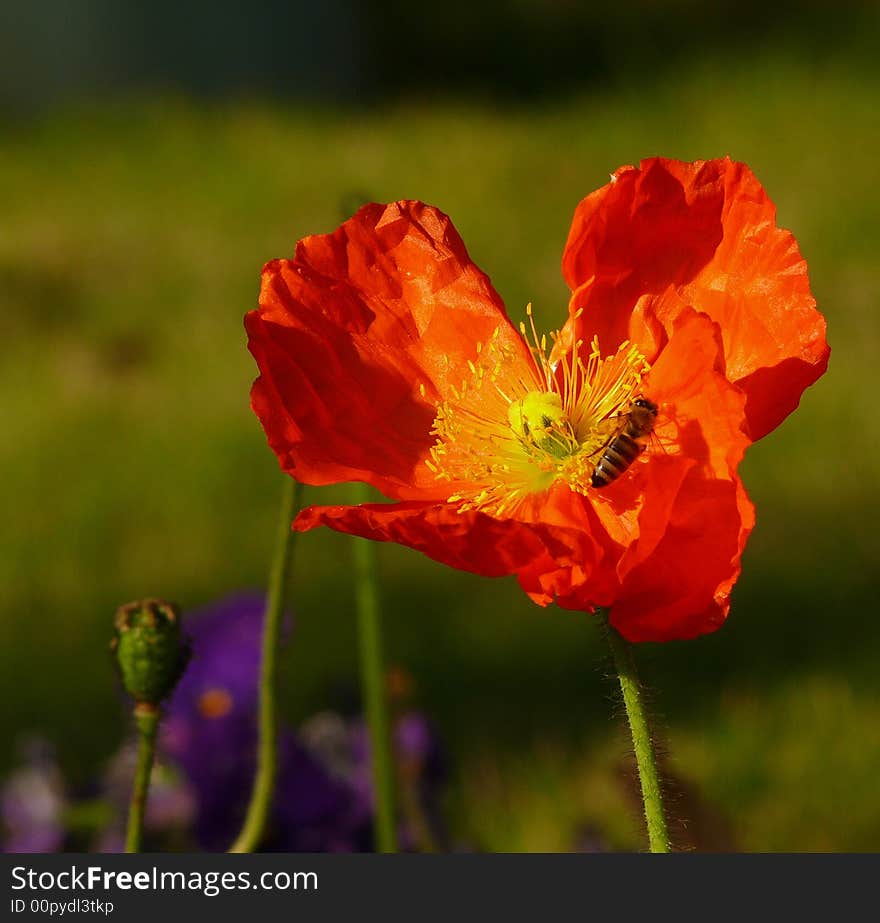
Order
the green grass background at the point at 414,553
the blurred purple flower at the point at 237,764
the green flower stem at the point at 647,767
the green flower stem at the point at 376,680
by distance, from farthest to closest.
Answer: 1. the green grass background at the point at 414,553
2. the blurred purple flower at the point at 237,764
3. the green flower stem at the point at 376,680
4. the green flower stem at the point at 647,767

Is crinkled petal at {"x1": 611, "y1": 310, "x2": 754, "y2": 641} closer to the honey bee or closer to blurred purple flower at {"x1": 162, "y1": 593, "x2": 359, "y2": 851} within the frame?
the honey bee

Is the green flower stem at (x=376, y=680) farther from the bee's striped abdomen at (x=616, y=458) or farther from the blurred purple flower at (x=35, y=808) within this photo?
the blurred purple flower at (x=35, y=808)

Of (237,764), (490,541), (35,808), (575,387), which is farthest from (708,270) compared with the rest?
(35,808)

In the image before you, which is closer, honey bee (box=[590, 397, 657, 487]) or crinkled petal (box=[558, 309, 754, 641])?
crinkled petal (box=[558, 309, 754, 641])

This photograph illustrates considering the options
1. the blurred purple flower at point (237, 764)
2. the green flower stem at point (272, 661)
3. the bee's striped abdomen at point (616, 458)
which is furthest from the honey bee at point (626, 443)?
the blurred purple flower at point (237, 764)

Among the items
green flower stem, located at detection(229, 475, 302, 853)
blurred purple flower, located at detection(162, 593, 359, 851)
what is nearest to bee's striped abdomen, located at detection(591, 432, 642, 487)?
green flower stem, located at detection(229, 475, 302, 853)

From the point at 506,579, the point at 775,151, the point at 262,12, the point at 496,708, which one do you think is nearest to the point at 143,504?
the point at 506,579

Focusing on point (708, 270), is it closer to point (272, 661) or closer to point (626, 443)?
point (626, 443)
